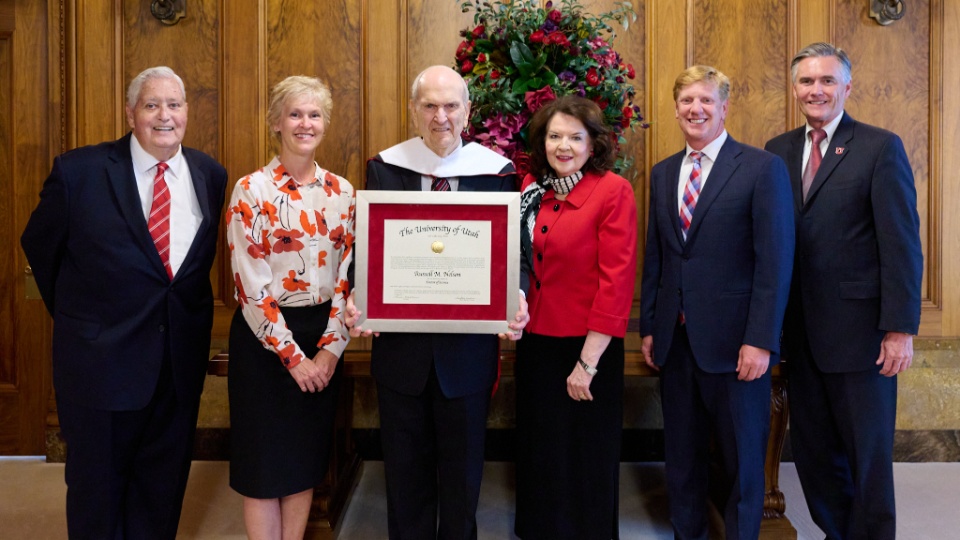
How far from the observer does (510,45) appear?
7.91 feet

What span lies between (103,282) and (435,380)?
3.49 ft

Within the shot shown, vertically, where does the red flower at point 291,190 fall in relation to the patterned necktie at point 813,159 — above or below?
below

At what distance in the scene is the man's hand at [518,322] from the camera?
1.70 metres

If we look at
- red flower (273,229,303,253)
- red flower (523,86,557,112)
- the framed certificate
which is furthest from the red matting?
red flower (523,86,557,112)

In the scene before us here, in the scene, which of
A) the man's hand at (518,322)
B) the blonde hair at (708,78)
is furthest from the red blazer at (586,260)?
the blonde hair at (708,78)

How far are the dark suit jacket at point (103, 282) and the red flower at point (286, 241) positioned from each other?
352 mm

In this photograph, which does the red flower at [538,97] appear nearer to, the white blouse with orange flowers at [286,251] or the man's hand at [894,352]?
the white blouse with orange flowers at [286,251]

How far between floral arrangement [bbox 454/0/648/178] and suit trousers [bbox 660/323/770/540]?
831 millimetres

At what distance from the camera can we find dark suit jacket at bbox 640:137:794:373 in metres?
1.89

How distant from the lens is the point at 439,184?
1787 mm

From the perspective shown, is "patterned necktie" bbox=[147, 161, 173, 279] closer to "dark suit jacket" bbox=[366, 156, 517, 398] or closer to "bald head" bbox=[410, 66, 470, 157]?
"dark suit jacket" bbox=[366, 156, 517, 398]

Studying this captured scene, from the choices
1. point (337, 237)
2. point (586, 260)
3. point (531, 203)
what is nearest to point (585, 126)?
point (531, 203)

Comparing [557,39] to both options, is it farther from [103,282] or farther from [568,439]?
[103,282]

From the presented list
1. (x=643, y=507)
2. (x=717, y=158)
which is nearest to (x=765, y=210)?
(x=717, y=158)
